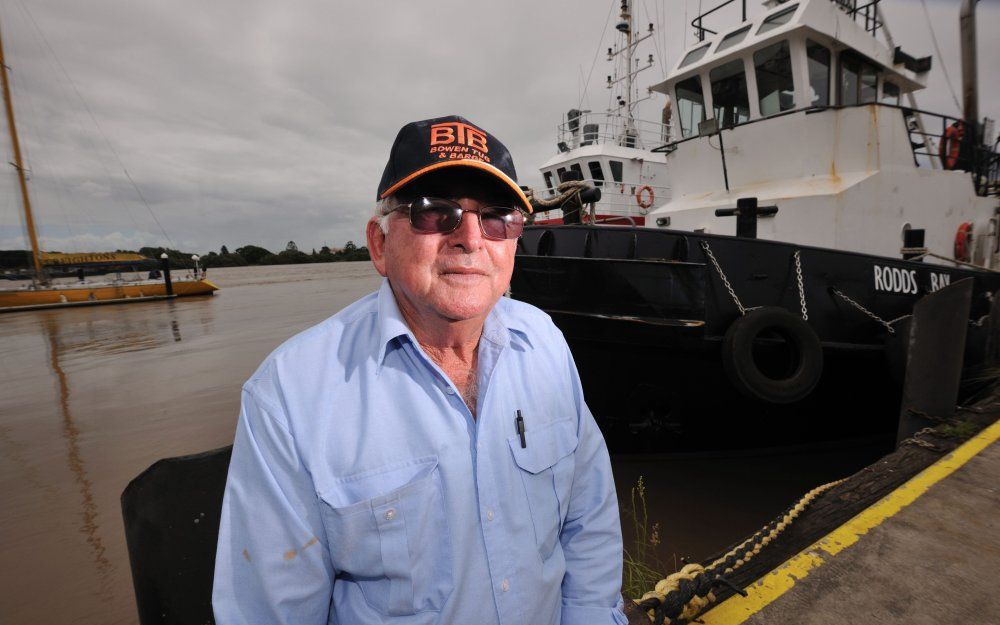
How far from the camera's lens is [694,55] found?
6285 mm

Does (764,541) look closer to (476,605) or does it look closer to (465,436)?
(476,605)

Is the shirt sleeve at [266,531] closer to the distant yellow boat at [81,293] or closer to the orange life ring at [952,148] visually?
the orange life ring at [952,148]

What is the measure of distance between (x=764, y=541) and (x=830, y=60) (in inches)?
238

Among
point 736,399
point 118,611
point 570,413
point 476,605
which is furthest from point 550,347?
point 118,611

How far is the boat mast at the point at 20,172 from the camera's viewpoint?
22.8m

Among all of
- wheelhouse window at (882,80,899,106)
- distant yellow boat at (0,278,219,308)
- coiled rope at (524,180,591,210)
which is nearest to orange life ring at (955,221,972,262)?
wheelhouse window at (882,80,899,106)

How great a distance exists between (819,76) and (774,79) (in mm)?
481

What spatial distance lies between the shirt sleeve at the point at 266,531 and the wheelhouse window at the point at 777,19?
6.91 m

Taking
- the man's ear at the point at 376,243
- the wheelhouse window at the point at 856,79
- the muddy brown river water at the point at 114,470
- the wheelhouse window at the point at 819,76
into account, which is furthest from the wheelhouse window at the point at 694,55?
the man's ear at the point at 376,243

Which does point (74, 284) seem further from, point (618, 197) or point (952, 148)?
point (952, 148)

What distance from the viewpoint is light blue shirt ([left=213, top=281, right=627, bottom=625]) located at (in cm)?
95

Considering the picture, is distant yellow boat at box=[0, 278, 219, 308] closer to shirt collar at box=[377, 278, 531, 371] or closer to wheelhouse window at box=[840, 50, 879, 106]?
shirt collar at box=[377, 278, 531, 371]

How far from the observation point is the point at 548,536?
1.21 meters

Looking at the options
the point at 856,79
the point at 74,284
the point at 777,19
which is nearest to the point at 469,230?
the point at 777,19
